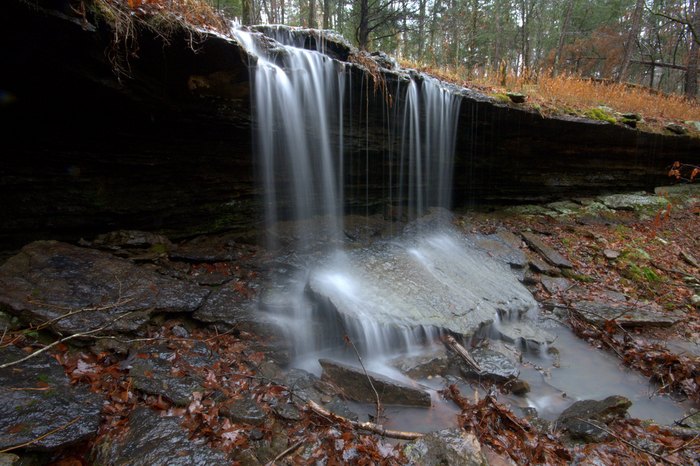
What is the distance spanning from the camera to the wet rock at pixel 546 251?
7492mm

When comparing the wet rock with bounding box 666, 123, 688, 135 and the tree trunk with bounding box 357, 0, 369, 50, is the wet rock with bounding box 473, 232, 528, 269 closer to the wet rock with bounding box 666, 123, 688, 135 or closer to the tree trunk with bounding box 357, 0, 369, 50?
the tree trunk with bounding box 357, 0, 369, 50

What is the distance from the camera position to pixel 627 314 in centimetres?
583

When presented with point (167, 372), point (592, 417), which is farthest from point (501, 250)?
point (167, 372)

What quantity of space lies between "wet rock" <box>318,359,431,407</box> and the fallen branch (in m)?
0.90

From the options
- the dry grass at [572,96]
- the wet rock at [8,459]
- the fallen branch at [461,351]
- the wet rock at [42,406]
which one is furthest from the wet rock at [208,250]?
the dry grass at [572,96]

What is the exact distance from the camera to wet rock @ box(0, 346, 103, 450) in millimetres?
2375

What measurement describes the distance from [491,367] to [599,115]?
8388mm

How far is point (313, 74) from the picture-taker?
238 inches

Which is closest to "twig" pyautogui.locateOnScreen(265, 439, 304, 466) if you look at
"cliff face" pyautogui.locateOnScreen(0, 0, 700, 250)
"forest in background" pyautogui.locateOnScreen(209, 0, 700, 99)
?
"cliff face" pyautogui.locateOnScreen(0, 0, 700, 250)

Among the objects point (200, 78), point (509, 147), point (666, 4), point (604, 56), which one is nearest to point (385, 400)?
point (200, 78)

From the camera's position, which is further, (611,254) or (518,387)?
(611,254)

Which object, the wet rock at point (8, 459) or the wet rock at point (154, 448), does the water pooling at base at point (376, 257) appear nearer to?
A: the wet rock at point (154, 448)

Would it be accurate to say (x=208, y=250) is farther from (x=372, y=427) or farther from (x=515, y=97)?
(x=515, y=97)

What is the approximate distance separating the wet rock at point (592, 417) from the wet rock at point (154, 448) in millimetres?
3405
